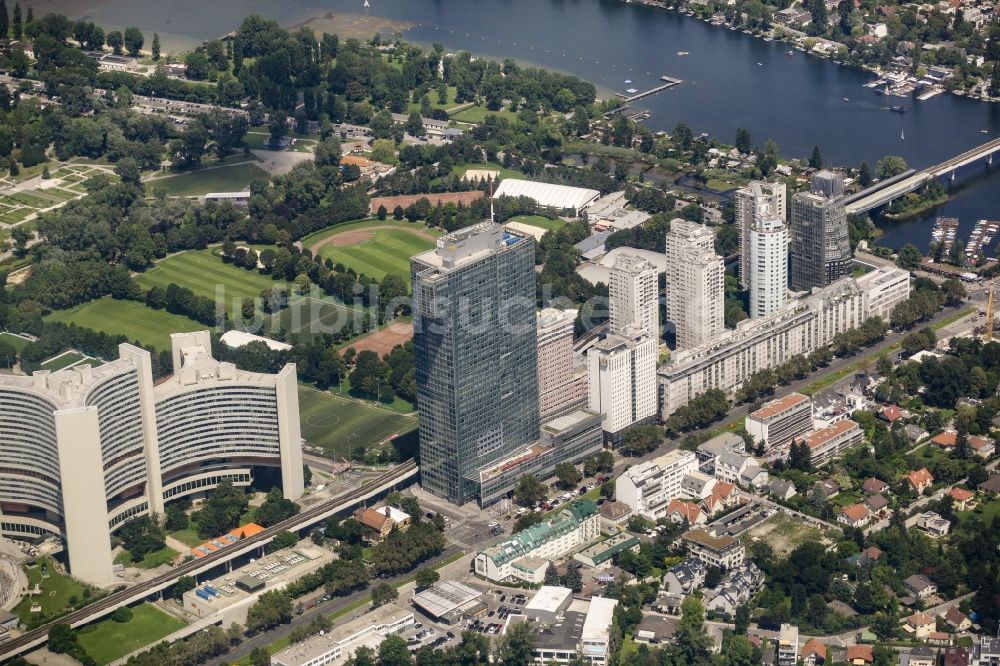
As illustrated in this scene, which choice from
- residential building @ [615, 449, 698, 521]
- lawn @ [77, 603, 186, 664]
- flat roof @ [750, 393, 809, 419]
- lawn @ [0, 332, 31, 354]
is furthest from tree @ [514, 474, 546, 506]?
lawn @ [0, 332, 31, 354]

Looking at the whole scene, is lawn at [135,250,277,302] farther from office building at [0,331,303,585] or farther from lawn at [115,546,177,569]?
lawn at [115,546,177,569]

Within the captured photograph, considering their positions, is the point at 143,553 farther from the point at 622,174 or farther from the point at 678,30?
the point at 678,30

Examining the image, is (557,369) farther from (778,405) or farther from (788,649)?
(788,649)

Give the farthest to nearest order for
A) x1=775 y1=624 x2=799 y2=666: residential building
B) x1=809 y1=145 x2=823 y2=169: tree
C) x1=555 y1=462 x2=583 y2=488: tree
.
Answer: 1. x1=809 y1=145 x2=823 y2=169: tree
2. x1=555 y1=462 x2=583 y2=488: tree
3. x1=775 y1=624 x2=799 y2=666: residential building

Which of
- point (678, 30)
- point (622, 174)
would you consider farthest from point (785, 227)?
point (678, 30)

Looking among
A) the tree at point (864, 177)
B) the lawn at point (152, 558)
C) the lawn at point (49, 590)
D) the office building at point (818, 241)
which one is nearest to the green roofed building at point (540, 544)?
the lawn at point (152, 558)

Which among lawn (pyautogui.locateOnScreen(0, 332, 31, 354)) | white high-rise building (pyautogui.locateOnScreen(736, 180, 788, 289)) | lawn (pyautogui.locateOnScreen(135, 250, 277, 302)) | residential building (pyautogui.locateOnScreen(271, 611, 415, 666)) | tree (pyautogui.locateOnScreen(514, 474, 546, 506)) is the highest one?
white high-rise building (pyautogui.locateOnScreen(736, 180, 788, 289))
